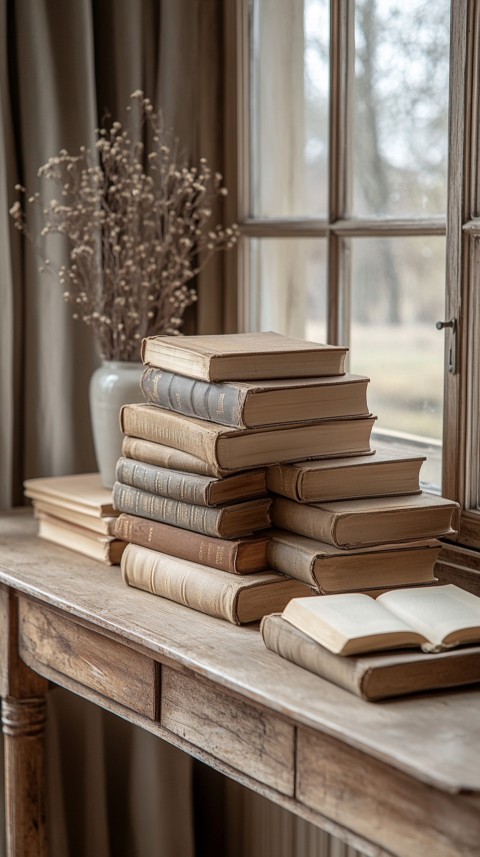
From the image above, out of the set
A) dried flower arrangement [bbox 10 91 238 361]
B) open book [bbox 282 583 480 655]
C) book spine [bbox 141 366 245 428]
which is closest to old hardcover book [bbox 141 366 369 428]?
book spine [bbox 141 366 245 428]

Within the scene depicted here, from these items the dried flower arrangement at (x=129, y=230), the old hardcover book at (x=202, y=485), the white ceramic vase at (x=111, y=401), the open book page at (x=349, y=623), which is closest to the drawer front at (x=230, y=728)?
the open book page at (x=349, y=623)

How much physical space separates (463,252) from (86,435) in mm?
865

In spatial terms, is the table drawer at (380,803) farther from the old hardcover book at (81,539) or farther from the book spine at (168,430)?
the old hardcover book at (81,539)

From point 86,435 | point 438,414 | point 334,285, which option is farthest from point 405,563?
point 86,435

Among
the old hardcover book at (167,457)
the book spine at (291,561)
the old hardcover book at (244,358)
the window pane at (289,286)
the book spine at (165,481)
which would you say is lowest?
the book spine at (291,561)

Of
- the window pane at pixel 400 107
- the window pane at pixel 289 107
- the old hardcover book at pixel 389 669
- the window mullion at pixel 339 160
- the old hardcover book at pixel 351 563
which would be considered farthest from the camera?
the window pane at pixel 289 107

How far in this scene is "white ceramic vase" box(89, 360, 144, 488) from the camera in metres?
1.79

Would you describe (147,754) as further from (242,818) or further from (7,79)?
(7,79)

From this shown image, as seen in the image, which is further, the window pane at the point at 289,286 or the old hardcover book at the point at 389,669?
the window pane at the point at 289,286

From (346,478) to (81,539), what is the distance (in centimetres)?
53

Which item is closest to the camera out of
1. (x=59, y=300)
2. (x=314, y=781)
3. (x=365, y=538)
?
(x=314, y=781)

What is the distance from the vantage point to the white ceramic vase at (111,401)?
70.4 inches

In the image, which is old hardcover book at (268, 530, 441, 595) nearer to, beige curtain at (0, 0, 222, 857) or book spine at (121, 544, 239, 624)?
book spine at (121, 544, 239, 624)

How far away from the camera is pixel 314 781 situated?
3.64 ft
